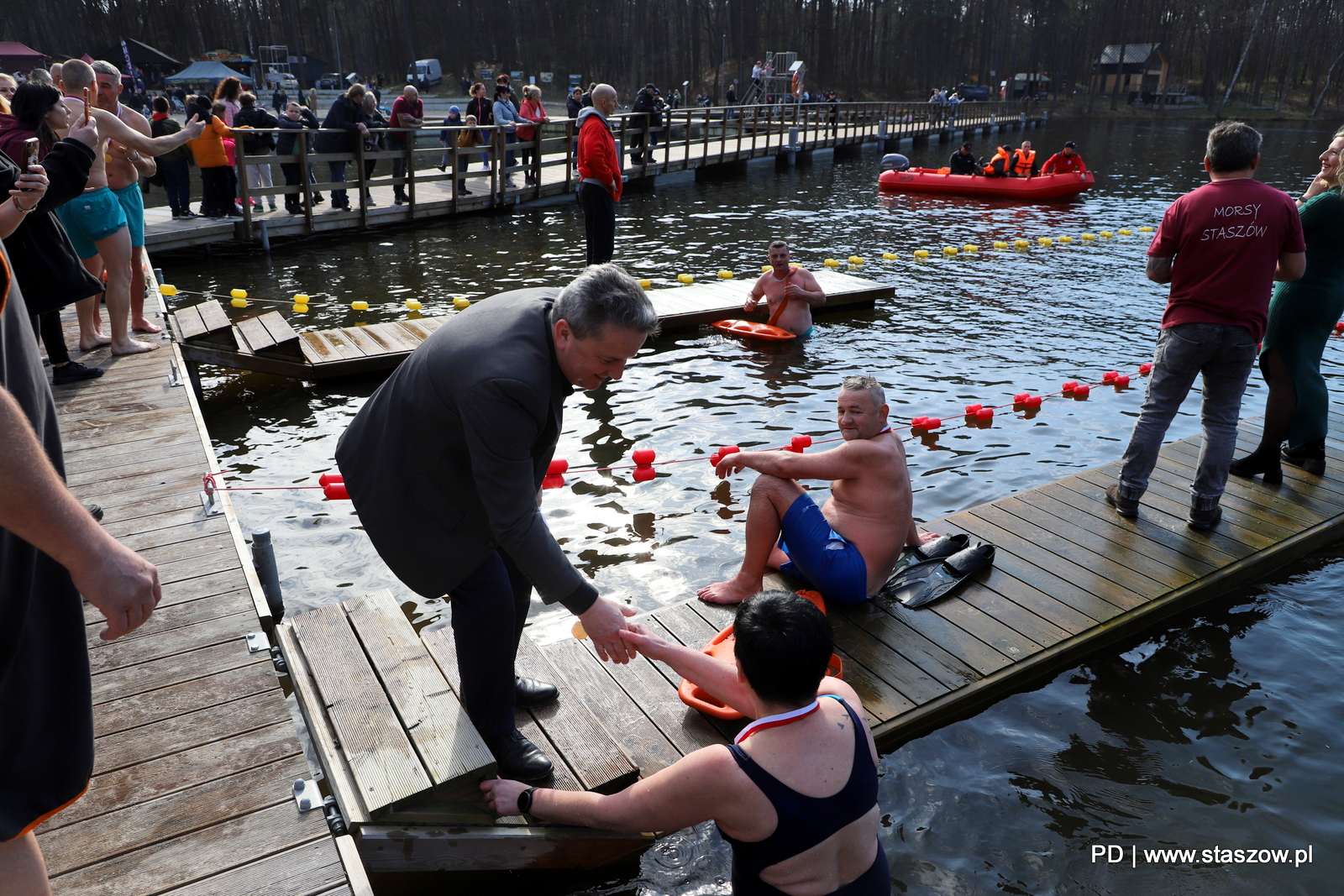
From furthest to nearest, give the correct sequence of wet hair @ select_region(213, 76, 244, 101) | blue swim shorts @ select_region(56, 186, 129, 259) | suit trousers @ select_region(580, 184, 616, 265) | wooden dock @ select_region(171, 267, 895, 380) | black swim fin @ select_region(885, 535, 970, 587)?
wet hair @ select_region(213, 76, 244, 101)
suit trousers @ select_region(580, 184, 616, 265)
wooden dock @ select_region(171, 267, 895, 380)
blue swim shorts @ select_region(56, 186, 129, 259)
black swim fin @ select_region(885, 535, 970, 587)

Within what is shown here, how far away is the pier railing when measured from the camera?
43.2 ft

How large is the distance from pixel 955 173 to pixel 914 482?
17.6m

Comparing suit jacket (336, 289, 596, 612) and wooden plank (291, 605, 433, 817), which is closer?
suit jacket (336, 289, 596, 612)

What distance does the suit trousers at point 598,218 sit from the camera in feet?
31.2

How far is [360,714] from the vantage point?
2896 millimetres

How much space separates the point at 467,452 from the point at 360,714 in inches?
44.0

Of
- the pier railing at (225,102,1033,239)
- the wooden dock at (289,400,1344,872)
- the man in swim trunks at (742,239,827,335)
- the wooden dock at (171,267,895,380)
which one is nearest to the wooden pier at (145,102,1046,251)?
the pier railing at (225,102,1033,239)

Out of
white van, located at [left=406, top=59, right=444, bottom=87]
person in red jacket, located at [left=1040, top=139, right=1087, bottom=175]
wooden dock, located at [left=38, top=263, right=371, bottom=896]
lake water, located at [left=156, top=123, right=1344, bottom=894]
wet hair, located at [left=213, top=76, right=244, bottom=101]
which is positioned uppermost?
white van, located at [left=406, top=59, right=444, bottom=87]

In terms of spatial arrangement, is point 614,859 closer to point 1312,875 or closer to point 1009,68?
point 1312,875

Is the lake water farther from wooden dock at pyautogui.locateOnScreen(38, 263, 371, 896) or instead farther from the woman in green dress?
the woman in green dress

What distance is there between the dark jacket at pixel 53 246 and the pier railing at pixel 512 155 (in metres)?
8.70

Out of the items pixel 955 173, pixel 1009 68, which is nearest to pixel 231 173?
pixel 955 173

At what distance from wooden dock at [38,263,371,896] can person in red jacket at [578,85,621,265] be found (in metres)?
6.29

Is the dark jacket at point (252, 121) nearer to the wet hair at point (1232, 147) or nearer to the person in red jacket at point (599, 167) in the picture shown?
the person in red jacket at point (599, 167)
